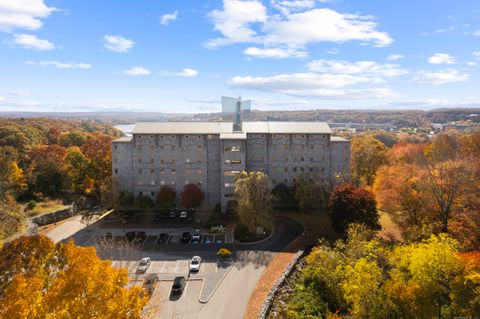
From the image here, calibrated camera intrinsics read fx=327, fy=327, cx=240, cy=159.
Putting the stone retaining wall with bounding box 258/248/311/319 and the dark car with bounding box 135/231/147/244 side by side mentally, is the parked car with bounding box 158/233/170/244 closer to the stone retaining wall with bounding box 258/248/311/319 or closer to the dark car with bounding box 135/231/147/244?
the dark car with bounding box 135/231/147/244

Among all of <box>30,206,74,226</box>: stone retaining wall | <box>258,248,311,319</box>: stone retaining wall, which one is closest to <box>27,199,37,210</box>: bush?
<box>30,206,74,226</box>: stone retaining wall

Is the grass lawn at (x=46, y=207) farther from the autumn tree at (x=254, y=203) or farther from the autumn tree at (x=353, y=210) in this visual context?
the autumn tree at (x=353, y=210)

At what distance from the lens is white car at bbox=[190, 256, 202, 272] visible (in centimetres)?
3416

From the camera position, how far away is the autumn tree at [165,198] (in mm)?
49906

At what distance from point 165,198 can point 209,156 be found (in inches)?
378

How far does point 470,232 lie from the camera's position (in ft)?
97.4

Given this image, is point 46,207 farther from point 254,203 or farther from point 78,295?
point 78,295

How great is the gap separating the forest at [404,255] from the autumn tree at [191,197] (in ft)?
63.6

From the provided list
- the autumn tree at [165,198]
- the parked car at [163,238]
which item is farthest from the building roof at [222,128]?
the parked car at [163,238]

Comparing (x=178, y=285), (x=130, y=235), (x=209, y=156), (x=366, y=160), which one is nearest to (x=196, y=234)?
(x=130, y=235)

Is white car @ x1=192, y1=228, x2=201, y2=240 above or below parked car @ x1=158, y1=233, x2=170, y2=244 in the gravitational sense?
A: above

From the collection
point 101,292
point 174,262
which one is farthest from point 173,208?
point 101,292

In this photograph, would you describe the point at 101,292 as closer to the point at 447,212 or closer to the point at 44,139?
the point at 447,212

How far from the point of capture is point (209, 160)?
174 ft
